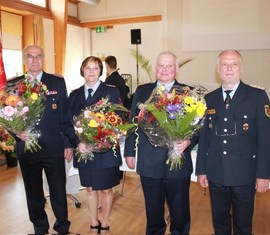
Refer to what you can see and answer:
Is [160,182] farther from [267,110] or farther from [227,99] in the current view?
[267,110]

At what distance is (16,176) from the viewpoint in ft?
15.7

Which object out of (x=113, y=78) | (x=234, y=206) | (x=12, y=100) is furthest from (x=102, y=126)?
(x=113, y=78)

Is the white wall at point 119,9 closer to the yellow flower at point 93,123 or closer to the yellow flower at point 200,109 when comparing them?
the yellow flower at point 93,123

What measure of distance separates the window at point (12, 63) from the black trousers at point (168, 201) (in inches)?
203

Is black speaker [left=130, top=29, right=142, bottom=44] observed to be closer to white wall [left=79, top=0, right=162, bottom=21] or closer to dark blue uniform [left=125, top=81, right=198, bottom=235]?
white wall [left=79, top=0, right=162, bottom=21]

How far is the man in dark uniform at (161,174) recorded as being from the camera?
2145 mm

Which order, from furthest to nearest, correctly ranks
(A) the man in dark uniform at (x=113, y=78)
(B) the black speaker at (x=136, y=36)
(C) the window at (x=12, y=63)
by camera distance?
(B) the black speaker at (x=136, y=36)
(C) the window at (x=12, y=63)
(A) the man in dark uniform at (x=113, y=78)

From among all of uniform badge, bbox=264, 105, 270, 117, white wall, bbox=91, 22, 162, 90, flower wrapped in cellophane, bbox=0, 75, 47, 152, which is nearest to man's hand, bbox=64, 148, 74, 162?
flower wrapped in cellophane, bbox=0, 75, 47, 152

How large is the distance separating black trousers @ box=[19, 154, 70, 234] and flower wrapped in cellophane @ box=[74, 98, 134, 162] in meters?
0.51

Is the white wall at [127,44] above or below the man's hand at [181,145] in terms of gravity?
above

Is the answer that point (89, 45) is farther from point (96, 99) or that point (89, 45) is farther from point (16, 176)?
point (96, 99)

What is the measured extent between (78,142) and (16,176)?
2.73 m

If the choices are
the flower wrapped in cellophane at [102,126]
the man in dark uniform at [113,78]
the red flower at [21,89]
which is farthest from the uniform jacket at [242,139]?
the man in dark uniform at [113,78]

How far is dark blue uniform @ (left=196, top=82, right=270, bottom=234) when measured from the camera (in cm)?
200
